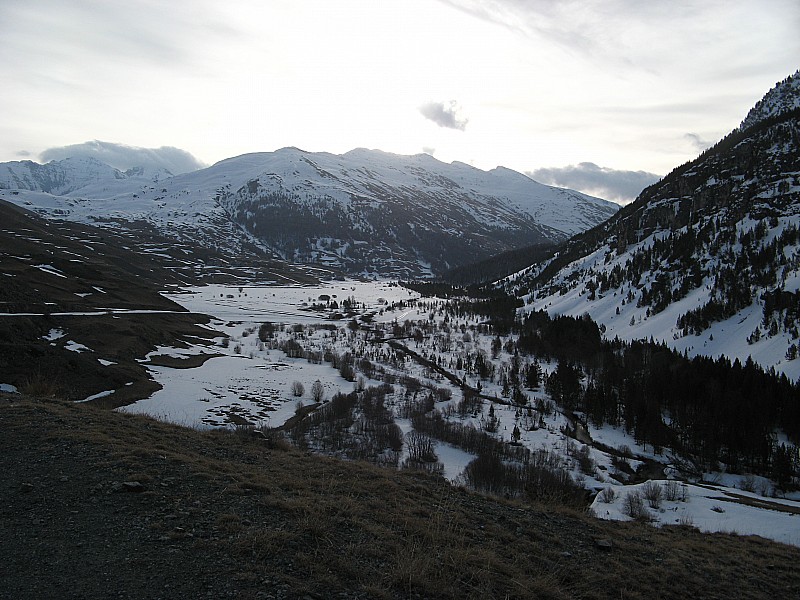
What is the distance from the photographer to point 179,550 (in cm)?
782

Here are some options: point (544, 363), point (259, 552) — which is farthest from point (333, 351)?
point (259, 552)

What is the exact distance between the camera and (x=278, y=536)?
8.56 m

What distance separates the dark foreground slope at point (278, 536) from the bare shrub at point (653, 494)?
9.18 metres

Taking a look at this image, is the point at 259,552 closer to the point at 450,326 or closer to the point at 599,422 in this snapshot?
the point at 599,422

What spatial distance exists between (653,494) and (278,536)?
24.6 m

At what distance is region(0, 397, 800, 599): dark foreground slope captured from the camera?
24.0ft

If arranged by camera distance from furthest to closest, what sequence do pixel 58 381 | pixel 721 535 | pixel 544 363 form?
pixel 544 363 → pixel 58 381 → pixel 721 535

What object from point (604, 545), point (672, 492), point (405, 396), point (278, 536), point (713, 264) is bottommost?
point (405, 396)

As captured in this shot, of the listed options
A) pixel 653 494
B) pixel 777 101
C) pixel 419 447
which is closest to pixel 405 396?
pixel 419 447

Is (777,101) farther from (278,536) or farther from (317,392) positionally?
(278,536)

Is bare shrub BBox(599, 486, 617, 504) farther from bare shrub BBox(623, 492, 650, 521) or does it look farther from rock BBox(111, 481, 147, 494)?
rock BBox(111, 481, 147, 494)

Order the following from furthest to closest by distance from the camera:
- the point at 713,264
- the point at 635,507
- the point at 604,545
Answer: the point at 713,264, the point at 635,507, the point at 604,545

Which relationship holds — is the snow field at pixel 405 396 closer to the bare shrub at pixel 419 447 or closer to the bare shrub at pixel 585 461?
the bare shrub at pixel 585 461

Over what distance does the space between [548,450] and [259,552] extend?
3537 cm
